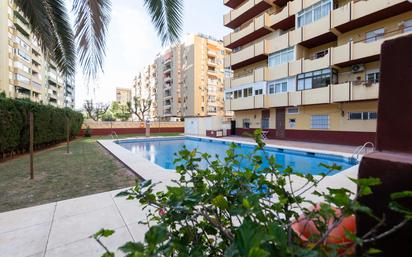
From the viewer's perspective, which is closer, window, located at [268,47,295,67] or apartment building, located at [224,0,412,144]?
apartment building, located at [224,0,412,144]

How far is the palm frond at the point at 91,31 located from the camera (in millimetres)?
3043

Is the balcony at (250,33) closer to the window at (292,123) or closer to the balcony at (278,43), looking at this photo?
the balcony at (278,43)

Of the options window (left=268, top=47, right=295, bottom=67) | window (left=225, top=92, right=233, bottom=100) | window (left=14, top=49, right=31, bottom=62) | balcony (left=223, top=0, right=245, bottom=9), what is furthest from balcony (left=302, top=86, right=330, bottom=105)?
window (left=14, top=49, right=31, bottom=62)

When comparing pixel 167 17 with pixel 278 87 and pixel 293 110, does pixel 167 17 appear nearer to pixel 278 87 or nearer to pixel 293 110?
pixel 278 87

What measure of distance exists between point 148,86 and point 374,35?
212 feet

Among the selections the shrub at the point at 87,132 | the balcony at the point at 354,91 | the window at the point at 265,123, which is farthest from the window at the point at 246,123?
the shrub at the point at 87,132

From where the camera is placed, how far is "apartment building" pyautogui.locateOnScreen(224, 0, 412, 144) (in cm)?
1352

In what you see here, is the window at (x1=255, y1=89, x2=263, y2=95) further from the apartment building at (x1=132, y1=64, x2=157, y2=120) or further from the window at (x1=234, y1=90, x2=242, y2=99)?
the apartment building at (x1=132, y1=64, x2=157, y2=120)

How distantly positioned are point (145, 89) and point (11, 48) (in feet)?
131

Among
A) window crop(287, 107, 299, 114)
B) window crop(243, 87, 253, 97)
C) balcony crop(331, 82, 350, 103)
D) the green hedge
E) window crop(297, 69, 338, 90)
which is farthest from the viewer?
window crop(243, 87, 253, 97)

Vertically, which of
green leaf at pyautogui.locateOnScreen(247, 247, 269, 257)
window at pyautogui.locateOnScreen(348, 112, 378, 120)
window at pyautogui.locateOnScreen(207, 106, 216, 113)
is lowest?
green leaf at pyautogui.locateOnScreen(247, 247, 269, 257)

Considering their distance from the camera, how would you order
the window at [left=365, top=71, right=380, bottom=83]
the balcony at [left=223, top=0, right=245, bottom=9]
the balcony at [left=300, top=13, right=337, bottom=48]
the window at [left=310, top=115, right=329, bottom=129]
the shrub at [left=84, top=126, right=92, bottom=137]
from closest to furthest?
1. the window at [left=365, top=71, right=380, bottom=83]
2. the balcony at [left=300, top=13, right=337, bottom=48]
3. the window at [left=310, top=115, right=329, bottom=129]
4. the balcony at [left=223, top=0, right=245, bottom=9]
5. the shrub at [left=84, top=126, right=92, bottom=137]

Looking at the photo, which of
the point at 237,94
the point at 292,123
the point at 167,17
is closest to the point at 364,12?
the point at 292,123

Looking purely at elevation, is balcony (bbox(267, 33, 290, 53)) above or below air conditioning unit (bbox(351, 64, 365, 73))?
above
